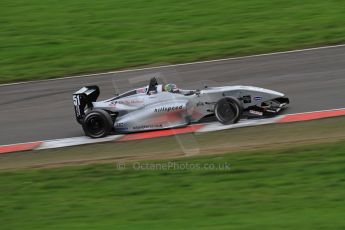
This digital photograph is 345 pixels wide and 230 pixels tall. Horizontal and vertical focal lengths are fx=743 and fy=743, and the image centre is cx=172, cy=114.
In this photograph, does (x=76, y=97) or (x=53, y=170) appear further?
(x=76, y=97)

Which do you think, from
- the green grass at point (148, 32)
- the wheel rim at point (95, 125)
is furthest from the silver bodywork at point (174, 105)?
the green grass at point (148, 32)

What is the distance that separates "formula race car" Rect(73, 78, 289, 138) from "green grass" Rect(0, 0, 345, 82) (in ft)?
18.6

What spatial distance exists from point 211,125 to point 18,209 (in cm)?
472

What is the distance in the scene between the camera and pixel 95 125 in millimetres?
13844

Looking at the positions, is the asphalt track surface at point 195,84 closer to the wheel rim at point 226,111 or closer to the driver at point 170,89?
the driver at point 170,89

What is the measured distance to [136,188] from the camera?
10234 mm

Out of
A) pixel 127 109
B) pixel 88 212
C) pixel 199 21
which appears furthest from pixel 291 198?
pixel 199 21

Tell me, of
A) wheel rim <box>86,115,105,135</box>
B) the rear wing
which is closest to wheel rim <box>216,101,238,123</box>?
wheel rim <box>86,115,105,135</box>

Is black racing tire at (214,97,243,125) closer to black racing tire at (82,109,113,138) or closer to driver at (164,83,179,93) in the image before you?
driver at (164,83,179,93)

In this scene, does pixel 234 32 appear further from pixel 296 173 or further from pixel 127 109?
pixel 296 173

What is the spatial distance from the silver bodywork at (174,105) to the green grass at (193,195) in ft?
6.63

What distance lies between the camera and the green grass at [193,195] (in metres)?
8.18

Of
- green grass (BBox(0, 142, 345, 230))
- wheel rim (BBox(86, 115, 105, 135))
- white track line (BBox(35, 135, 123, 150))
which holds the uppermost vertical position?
wheel rim (BBox(86, 115, 105, 135))

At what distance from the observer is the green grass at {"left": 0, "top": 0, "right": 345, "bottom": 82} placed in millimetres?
20062
